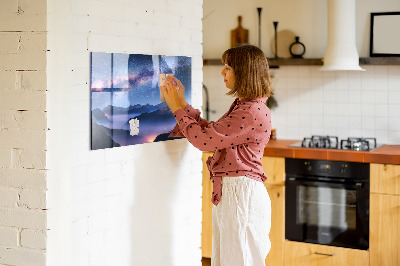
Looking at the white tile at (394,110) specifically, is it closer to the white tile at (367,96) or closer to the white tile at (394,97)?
the white tile at (394,97)

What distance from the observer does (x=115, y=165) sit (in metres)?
2.74

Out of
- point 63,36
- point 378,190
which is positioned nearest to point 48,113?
point 63,36

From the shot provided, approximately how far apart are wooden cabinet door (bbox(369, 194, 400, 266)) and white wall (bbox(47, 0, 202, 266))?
Result: 1437 millimetres

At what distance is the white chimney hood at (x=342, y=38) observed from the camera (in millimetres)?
4562

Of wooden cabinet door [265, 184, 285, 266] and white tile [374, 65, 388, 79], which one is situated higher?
white tile [374, 65, 388, 79]

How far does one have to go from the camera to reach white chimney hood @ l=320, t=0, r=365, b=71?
15.0ft

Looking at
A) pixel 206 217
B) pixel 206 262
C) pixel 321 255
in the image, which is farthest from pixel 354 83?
pixel 206 262

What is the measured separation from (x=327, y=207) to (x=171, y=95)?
193 cm

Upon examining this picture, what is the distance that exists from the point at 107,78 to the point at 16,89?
413 millimetres

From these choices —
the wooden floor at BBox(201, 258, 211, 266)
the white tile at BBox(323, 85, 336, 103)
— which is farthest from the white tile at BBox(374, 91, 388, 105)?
the wooden floor at BBox(201, 258, 211, 266)

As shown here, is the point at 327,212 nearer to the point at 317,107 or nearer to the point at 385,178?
the point at 385,178

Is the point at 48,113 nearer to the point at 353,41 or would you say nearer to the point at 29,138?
the point at 29,138

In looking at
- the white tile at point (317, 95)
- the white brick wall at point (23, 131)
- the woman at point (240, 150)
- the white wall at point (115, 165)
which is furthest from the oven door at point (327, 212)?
the white brick wall at point (23, 131)

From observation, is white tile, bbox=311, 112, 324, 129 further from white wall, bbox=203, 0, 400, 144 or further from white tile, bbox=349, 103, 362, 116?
white tile, bbox=349, 103, 362, 116
